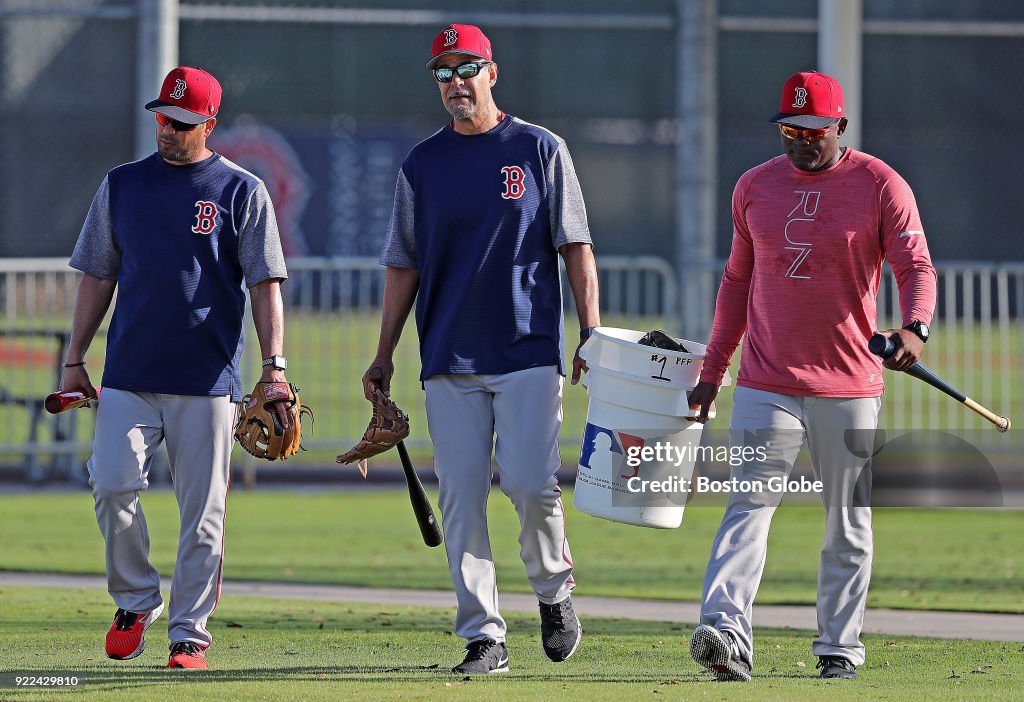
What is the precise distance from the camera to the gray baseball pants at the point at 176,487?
6.41 metres

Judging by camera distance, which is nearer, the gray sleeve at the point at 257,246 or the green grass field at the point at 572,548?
the gray sleeve at the point at 257,246

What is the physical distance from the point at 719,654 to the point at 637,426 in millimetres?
852

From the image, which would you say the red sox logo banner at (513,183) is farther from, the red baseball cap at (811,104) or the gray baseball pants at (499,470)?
the red baseball cap at (811,104)

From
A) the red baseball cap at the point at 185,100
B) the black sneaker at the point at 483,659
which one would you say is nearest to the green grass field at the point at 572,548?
the black sneaker at the point at 483,659

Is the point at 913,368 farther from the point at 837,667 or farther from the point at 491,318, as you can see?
the point at 491,318

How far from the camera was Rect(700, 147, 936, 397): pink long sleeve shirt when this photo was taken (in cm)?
617

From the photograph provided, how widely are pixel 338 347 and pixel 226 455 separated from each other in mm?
8339

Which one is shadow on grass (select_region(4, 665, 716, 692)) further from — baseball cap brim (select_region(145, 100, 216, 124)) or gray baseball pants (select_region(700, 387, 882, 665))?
baseball cap brim (select_region(145, 100, 216, 124))

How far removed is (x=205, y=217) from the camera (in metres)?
6.36

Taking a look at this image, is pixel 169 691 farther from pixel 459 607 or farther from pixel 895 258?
pixel 895 258

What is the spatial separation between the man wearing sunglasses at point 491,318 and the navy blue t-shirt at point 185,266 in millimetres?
598

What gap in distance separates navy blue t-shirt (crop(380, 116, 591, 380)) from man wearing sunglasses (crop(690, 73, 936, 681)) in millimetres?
618

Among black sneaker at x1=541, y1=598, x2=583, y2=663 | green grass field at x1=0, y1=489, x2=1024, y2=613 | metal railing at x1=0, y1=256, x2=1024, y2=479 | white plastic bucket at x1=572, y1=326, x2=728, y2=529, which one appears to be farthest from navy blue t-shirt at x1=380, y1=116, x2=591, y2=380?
metal railing at x1=0, y1=256, x2=1024, y2=479

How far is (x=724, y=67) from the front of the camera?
24.3m
